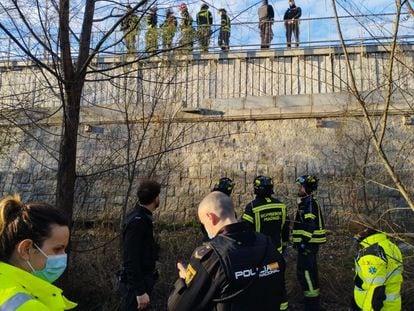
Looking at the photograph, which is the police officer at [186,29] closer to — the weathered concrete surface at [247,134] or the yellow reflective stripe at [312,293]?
the weathered concrete surface at [247,134]

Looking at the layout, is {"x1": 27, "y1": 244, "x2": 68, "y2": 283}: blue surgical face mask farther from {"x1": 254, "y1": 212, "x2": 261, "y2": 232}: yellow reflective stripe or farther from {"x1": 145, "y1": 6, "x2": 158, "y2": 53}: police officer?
{"x1": 254, "y1": 212, "x2": 261, "y2": 232}: yellow reflective stripe

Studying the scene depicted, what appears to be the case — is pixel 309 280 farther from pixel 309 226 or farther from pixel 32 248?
pixel 32 248

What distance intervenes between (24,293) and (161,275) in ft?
16.8

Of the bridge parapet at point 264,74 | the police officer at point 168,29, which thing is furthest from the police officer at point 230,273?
the bridge parapet at point 264,74

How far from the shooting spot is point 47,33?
5117 mm

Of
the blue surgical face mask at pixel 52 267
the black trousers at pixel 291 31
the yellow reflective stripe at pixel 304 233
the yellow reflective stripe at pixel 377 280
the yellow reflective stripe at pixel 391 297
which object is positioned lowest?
the yellow reflective stripe at pixel 391 297

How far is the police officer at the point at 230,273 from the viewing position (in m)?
2.58

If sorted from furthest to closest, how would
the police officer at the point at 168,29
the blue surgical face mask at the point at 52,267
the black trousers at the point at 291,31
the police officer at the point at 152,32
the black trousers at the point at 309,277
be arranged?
1. the black trousers at the point at 291,31
2. the black trousers at the point at 309,277
3. the police officer at the point at 168,29
4. the police officer at the point at 152,32
5. the blue surgical face mask at the point at 52,267

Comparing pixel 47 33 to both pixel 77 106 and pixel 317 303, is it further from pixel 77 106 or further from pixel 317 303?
pixel 317 303

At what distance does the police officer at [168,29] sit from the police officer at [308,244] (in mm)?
3096

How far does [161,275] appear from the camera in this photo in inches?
259

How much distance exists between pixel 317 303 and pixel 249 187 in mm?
5447

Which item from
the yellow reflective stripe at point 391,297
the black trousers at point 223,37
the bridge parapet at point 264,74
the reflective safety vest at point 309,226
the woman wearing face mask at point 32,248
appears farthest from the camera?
the bridge parapet at point 264,74

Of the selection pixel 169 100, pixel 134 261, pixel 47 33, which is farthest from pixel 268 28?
pixel 134 261
